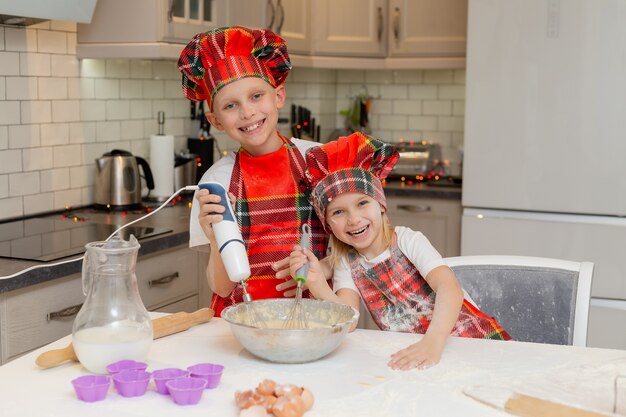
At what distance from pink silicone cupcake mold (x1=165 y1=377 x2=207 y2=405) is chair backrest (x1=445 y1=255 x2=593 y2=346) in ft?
3.01

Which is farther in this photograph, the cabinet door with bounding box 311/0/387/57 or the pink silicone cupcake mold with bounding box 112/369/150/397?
the cabinet door with bounding box 311/0/387/57

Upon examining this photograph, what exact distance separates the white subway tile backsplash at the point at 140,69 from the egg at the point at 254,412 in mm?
2505

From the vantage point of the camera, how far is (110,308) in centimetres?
143

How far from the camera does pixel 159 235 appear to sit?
276cm

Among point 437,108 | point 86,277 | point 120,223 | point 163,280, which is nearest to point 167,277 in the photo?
point 163,280

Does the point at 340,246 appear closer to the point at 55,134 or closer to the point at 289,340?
the point at 289,340

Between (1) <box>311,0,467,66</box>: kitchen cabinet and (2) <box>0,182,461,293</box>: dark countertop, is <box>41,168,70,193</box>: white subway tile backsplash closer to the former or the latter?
(2) <box>0,182,461,293</box>: dark countertop

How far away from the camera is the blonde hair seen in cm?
194

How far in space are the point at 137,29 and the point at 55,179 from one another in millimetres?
627

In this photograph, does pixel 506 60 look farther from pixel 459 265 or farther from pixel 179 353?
pixel 179 353

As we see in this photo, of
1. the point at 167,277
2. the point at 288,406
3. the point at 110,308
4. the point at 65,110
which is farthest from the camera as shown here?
the point at 65,110

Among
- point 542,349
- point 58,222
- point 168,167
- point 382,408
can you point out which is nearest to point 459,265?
point 542,349

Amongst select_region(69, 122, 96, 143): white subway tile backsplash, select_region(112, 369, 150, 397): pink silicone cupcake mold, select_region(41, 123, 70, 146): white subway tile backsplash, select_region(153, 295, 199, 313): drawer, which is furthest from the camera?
select_region(69, 122, 96, 143): white subway tile backsplash

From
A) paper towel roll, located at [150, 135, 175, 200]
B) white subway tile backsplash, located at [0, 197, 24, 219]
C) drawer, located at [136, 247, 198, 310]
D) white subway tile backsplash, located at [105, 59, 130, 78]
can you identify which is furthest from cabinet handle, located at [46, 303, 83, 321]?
white subway tile backsplash, located at [105, 59, 130, 78]
